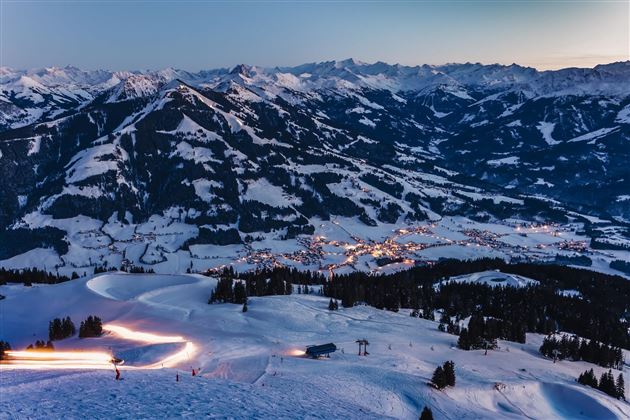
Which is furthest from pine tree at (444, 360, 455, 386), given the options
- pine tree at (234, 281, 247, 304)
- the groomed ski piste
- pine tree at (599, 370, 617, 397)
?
A: pine tree at (234, 281, 247, 304)

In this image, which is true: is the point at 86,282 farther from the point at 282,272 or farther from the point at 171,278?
the point at 282,272

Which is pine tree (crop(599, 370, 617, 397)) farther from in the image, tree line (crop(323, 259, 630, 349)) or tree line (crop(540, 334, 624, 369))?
tree line (crop(323, 259, 630, 349))

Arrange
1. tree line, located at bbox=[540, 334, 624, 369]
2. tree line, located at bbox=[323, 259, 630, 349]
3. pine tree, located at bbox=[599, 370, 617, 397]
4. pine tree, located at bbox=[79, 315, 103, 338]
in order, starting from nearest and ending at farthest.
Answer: pine tree, located at bbox=[599, 370, 617, 397] < pine tree, located at bbox=[79, 315, 103, 338] < tree line, located at bbox=[540, 334, 624, 369] < tree line, located at bbox=[323, 259, 630, 349]

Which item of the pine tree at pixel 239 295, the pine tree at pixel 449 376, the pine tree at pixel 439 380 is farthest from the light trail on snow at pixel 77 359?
the pine tree at pixel 239 295

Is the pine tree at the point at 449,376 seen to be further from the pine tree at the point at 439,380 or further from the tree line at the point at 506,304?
the tree line at the point at 506,304

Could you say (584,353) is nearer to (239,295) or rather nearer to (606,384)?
(606,384)

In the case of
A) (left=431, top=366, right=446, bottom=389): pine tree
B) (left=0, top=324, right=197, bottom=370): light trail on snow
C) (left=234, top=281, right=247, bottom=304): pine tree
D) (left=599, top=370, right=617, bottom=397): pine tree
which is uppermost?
(left=234, top=281, right=247, bottom=304): pine tree

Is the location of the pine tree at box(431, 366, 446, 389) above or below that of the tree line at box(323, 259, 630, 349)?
above

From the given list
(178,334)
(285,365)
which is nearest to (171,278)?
(178,334)

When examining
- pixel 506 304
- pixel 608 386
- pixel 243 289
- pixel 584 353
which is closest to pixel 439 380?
pixel 608 386
